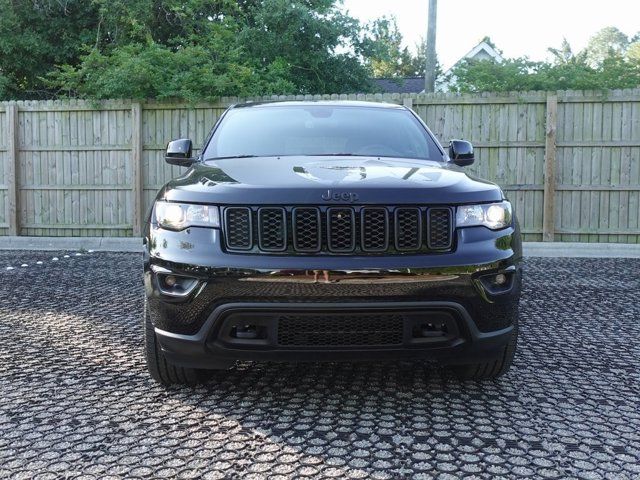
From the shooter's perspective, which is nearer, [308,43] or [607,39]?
[308,43]

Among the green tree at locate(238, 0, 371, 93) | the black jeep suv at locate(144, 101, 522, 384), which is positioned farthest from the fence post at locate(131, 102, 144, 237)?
the black jeep suv at locate(144, 101, 522, 384)

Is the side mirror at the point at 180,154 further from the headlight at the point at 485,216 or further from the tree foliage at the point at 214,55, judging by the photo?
the tree foliage at the point at 214,55

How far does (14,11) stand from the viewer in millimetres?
17000

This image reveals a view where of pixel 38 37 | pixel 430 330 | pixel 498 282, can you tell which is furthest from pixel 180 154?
pixel 38 37

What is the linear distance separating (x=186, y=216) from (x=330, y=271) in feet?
2.49

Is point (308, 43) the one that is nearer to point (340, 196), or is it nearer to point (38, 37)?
point (38, 37)

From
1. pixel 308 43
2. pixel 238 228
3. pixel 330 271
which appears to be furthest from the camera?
pixel 308 43

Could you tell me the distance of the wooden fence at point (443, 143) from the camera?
36.9 feet

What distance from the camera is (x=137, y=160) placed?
39.3 feet

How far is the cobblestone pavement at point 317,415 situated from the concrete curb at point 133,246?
586 centimetres

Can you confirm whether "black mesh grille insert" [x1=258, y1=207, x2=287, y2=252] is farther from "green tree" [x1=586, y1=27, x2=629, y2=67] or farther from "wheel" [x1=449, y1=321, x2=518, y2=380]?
"green tree" [x1=586, y1=27, x2=629, y2=67]

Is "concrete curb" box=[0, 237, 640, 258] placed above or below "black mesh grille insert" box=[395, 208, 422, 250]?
below

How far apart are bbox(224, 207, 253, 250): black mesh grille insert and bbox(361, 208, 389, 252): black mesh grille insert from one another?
0.53 meters

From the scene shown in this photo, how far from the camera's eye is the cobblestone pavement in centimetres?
275
